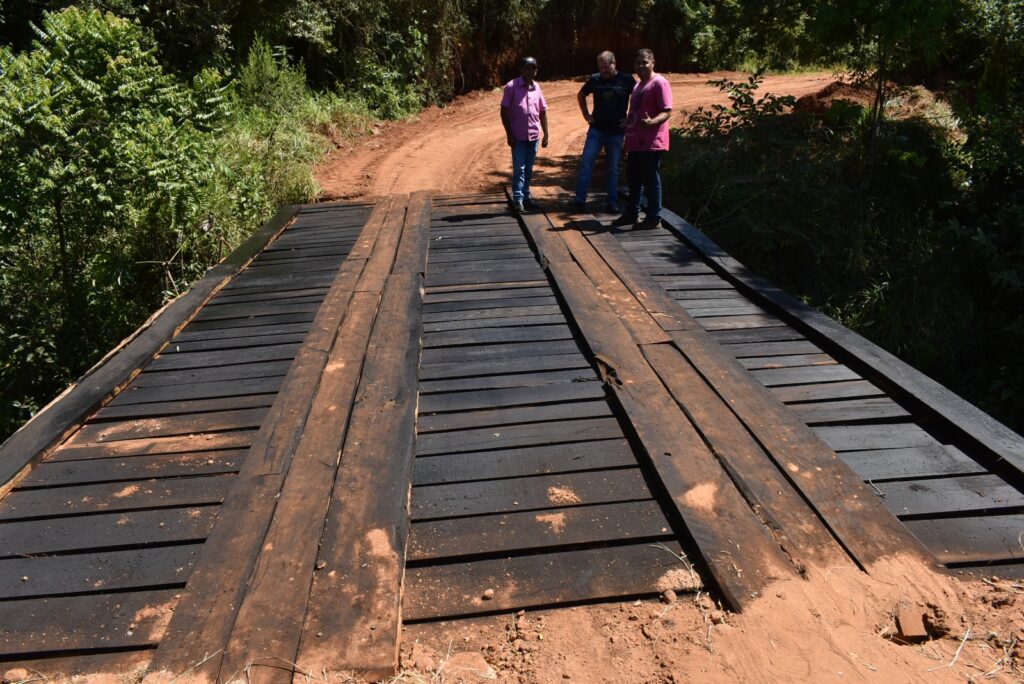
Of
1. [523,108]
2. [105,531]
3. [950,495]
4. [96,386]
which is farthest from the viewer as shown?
[523,108]

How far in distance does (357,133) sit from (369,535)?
35.9ft

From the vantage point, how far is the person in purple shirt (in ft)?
22.0

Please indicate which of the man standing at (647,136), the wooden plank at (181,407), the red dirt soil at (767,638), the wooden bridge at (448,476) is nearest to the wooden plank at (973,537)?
the wooden bridge at (448,476)

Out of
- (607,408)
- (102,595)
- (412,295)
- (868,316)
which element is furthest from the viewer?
(868,316)

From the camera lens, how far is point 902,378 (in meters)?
3.42

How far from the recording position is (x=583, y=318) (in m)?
4.21

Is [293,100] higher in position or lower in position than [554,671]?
higher

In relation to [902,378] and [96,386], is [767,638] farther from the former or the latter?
[96,386]

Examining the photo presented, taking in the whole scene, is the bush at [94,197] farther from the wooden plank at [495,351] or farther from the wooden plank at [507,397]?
the wooden plank at [507,397]

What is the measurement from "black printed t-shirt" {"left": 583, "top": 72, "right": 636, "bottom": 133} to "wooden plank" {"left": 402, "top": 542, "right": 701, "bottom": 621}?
496 cm

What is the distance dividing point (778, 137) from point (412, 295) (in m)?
Result: 7.59

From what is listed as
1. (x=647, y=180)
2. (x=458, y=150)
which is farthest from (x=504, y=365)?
(x=458, y=150)

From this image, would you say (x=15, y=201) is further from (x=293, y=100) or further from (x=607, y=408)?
(x=293, y=100)

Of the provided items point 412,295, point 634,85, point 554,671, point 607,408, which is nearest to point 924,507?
point 607,408
